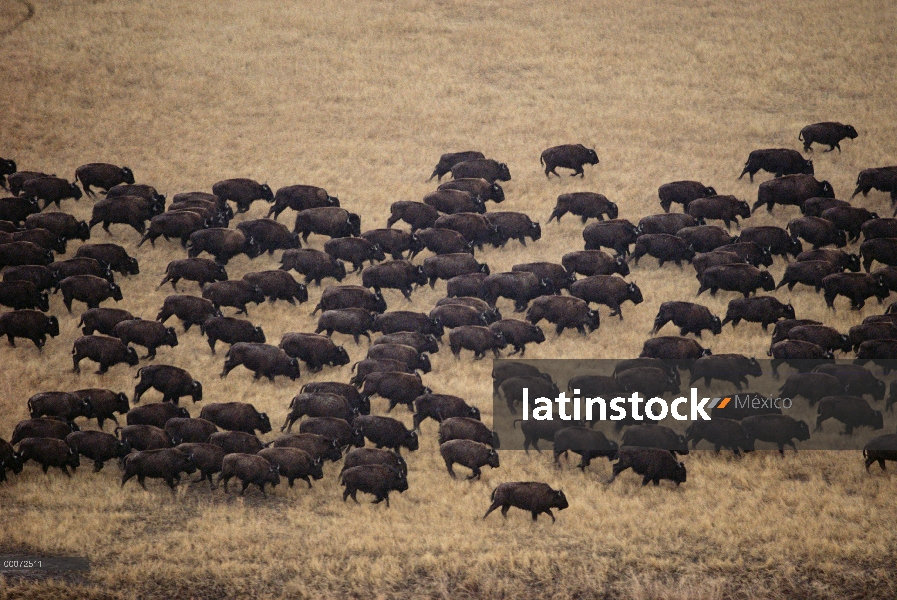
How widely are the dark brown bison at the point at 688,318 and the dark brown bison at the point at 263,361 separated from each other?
27.9 ft

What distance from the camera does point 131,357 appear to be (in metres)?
22.9

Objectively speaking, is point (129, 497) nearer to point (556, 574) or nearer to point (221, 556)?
point (221, 556)

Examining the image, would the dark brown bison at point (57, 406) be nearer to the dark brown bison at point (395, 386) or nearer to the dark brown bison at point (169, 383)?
the dark brown bison at point (169, 383)

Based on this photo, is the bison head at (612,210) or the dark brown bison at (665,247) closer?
the dark brown bison at (665,247)

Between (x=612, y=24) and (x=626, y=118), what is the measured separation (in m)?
10.4

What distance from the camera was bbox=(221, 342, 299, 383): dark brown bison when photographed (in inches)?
893

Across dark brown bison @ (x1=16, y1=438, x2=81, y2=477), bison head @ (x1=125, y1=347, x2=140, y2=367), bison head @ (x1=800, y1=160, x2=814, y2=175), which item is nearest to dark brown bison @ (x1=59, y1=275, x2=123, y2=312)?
→ bison head @ (x1=125, y1=347, x2=140, y2=367)

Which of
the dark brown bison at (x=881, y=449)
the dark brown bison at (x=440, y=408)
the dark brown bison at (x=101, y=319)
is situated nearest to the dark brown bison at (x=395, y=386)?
the dark brown bison at (x=440, y=408)

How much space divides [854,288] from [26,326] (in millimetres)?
19292

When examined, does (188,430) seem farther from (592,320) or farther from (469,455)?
(592,320)

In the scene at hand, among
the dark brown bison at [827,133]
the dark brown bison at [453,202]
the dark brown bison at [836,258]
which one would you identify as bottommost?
the dark brown bison at [836,258]

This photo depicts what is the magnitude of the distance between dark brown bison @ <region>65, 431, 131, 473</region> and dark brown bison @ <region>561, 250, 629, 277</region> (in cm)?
1247

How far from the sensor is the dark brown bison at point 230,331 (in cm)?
2369

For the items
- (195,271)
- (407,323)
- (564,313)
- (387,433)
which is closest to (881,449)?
(564,313)
